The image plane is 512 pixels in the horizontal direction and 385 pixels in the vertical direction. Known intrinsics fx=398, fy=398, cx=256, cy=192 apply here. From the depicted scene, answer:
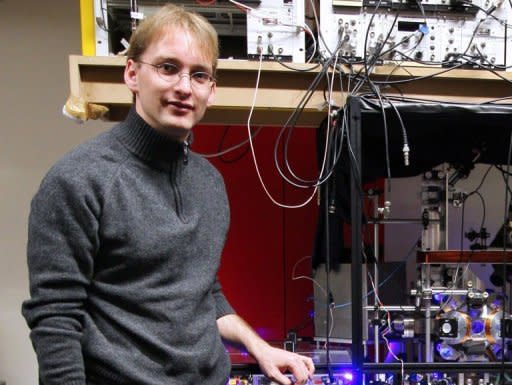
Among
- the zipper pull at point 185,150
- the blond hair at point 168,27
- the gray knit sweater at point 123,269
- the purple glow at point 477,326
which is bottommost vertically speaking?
the purple glow at point 477,326

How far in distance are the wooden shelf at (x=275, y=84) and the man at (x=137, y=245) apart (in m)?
0.39

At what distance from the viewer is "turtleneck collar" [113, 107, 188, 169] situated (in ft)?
2.98

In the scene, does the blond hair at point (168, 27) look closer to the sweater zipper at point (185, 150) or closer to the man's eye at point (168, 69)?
the man's eye at point (168, 69)

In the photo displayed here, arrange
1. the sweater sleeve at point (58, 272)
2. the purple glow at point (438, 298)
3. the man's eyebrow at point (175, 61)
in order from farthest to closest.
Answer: the purple glow at point (438, 298) < the man's eyebrow at point (175, 61) < the sweater sleeve at point (58, 272)

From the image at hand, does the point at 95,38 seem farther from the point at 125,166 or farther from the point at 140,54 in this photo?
the point at 125,166

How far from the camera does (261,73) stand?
134 centimetres

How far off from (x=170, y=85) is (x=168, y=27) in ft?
0.43

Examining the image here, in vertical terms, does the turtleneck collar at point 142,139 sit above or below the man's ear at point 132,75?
below

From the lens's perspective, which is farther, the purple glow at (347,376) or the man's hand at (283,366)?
the purple glow at (347,376)

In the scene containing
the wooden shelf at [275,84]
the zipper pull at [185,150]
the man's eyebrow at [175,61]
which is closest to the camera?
the man's eyebrow at [175,61]

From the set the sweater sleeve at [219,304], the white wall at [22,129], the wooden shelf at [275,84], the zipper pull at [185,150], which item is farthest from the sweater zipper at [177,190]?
the white wall at [22,129]

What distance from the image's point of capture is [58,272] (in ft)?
2.45

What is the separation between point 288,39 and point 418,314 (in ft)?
3.56

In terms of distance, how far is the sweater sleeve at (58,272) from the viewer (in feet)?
2.44
